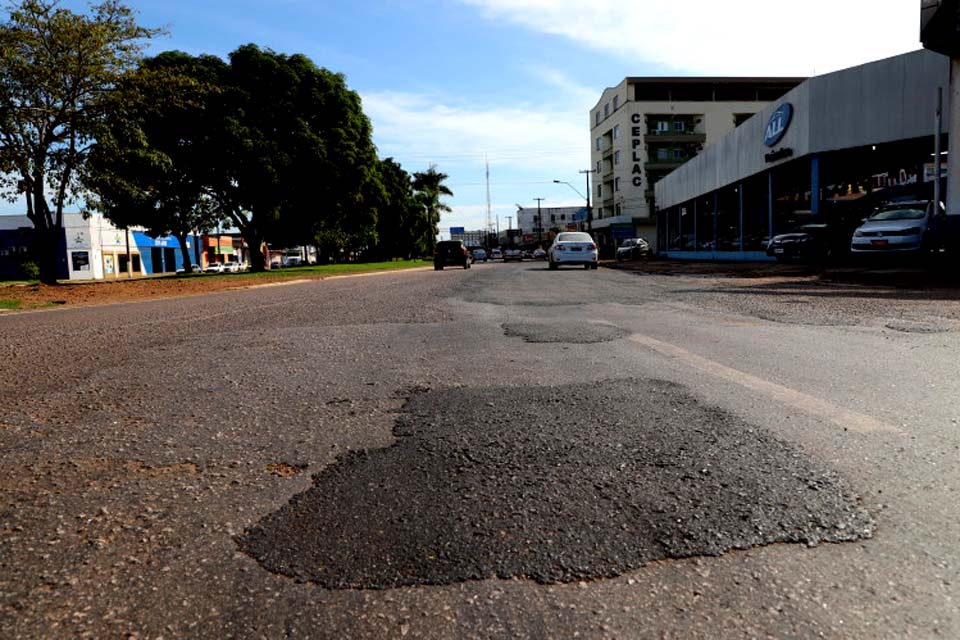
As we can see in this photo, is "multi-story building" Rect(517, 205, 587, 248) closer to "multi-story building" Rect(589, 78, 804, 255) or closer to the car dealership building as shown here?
"multi-story building" Rect(589, 78, 804, 255)

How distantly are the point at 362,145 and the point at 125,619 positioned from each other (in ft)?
121

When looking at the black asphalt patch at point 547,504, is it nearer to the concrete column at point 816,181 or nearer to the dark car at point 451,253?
the concrete column at point 816,181

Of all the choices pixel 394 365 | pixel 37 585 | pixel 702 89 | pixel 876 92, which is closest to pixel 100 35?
pixel 394 365

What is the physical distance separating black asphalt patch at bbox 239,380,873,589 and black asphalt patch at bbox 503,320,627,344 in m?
3.16

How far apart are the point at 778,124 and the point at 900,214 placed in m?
9.70

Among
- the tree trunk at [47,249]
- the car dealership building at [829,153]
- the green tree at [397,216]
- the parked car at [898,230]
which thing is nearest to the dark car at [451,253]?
the car dealership building at [829,153]

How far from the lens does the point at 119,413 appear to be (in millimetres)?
4133

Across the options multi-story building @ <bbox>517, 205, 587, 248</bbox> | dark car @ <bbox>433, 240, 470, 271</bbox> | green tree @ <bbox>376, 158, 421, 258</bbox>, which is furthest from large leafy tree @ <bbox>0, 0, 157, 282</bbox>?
multi-story building @ <bbox>517, 205, 587, 248</bbox>

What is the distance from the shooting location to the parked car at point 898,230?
18047 millimetres

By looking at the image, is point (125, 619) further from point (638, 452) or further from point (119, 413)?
point (119, 413)

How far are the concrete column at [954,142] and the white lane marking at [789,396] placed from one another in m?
15.8

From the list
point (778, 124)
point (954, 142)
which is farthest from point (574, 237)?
point (954, 142)

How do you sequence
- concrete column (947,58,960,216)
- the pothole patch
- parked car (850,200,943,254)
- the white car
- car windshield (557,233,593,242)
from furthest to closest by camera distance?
car windshield (557,233,593,242), the white car, parked car (850,200,943,254), concrete column (947,58,960,216), the pothole patch

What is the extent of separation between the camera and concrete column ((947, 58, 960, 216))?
17.4 metres
